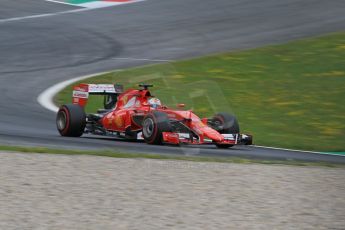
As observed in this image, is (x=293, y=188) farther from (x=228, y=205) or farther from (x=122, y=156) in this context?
(x=122, y=156)

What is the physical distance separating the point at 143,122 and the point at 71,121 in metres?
1.44

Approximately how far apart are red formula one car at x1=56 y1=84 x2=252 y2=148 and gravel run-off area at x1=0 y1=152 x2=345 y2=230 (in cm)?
258

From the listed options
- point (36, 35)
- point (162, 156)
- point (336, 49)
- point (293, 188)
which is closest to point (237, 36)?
point (336, 49)

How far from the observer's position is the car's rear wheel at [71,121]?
46.0ft

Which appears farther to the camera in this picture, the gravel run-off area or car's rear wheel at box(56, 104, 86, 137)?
car's rear wheel at box(56, 104, 86, 137)

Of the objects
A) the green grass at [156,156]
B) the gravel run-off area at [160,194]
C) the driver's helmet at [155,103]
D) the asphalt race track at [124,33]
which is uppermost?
the asphalt race track at [124,33]

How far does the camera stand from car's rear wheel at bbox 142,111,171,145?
1289 cm

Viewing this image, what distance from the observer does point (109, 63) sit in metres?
22.1

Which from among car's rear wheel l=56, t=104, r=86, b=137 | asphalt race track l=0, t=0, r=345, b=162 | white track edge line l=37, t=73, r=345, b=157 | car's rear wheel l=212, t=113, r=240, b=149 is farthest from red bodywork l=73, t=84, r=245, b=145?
white track edge line l=37, t=73, r=345, b=157

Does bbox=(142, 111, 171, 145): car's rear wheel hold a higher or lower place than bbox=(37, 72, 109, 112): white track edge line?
lower

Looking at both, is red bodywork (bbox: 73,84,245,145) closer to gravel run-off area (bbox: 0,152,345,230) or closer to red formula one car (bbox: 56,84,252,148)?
red formula one car (bbox: 56,84,252,148)

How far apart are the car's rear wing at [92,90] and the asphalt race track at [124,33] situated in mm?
1572

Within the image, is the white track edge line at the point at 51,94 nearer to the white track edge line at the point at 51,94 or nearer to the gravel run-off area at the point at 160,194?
the white track edge line at the point at 51,94

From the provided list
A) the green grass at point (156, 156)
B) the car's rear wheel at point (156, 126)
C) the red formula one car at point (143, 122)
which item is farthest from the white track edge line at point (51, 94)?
the green grass at point (156, 156)
